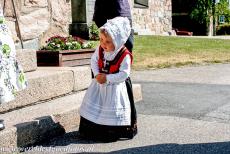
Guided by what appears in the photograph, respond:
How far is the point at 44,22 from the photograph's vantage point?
249 inches

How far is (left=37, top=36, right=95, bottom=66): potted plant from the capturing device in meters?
6.34

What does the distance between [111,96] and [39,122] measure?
70 centimetres

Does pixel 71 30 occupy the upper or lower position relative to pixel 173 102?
upper

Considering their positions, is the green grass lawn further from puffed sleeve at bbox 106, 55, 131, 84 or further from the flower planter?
puffed sleeve at bbox 106, 55, 131, 84

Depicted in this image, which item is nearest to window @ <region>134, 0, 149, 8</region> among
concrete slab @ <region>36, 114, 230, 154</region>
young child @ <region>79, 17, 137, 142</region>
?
concrete slab @ <region>36, 114, 230, 154</region>

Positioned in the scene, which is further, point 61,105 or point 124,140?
point 61,105

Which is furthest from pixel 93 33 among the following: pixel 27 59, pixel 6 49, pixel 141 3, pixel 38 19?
pixel 6 49

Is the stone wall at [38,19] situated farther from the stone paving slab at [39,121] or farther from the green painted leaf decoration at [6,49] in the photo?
the green painted leaf decoration at [6,49]

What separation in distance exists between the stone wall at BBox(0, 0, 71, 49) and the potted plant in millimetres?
157

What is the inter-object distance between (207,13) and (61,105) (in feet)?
70.8

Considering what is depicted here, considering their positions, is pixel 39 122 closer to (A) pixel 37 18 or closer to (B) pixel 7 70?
(B) pixel 7 70

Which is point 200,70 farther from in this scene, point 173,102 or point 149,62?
point 173,102

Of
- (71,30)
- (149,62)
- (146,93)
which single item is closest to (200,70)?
(149,62)

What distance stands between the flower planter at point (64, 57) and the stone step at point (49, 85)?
1162 millimetres
